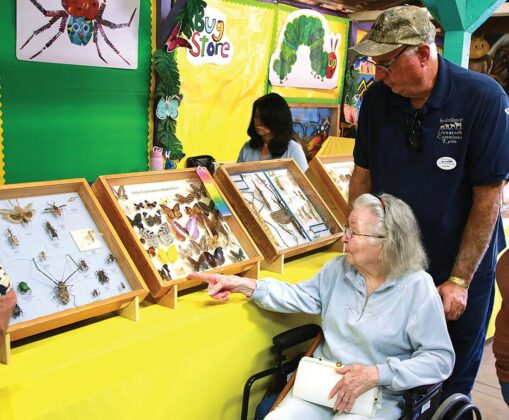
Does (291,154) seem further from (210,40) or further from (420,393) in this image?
(420,393)

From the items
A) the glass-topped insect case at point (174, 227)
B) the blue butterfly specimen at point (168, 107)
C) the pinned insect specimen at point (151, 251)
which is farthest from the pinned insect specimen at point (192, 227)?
the blue butterfly specimen at point (168, 107)

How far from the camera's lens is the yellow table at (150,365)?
5.42ft

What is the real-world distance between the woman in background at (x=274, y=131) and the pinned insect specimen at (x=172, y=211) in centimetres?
187

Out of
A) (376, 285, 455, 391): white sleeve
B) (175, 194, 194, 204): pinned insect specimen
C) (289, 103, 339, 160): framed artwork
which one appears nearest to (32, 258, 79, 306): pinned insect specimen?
(175, 194, 194, 204): pinned insect specimen

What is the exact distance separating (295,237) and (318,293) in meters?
0.50

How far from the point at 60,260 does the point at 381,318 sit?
1156 millimetres

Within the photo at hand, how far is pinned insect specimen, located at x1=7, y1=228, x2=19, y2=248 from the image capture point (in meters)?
1.82

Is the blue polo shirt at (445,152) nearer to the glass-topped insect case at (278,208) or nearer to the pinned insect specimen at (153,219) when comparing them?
the glass-topped insect case at (278,208)

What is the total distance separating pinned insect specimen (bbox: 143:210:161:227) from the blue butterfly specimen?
2961mm

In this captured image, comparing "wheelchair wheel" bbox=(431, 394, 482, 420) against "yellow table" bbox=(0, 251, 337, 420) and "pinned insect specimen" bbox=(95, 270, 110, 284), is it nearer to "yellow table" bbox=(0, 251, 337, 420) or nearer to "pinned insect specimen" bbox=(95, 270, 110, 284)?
"yellow table" bbox=(0, 251, 337, 420)

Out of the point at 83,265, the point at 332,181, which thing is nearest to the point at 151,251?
the point at 83,265

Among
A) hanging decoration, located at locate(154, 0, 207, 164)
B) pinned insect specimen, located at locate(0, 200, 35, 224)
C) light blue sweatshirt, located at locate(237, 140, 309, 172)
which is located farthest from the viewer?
hanging decoration, located at locate(154, 0, 207, 164)

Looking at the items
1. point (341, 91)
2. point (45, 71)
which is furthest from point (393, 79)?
point (341, 91)

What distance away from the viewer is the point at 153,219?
226 cm
